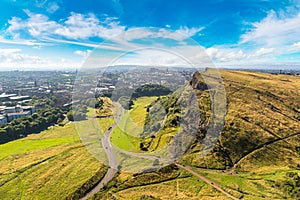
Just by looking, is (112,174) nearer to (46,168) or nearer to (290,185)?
(46,168)

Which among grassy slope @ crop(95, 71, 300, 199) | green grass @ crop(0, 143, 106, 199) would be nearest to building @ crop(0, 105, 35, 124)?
green grass @ crop(0, 143, 106, 199)

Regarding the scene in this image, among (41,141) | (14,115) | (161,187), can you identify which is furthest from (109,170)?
(14,115)

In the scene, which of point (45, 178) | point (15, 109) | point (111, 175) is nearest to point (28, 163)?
point (45, 178)

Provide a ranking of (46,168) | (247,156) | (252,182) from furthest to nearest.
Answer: (46,168), (247,156), (252,182)

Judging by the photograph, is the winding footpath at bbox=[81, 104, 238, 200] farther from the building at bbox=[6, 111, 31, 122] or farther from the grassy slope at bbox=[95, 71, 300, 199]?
the building at bbox=[6, 111, 31, 122]

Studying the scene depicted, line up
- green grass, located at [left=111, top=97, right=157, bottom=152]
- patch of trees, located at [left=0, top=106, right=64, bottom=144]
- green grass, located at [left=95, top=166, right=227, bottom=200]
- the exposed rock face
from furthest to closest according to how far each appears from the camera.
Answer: patch of trees, located at [left=0, top=106, right=64, bottom=144] < the exposed rock face < green grass, located at [left=111, top=97, right=157, bottom=152] < green grass, located at [left=95, top=166, right=227, bottom=200]

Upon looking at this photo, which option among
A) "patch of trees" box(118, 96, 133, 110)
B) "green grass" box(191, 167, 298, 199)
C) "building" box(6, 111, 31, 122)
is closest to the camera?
"green grass" box(191, 167, 298, 199)

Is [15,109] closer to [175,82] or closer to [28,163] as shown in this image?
[28,163]
